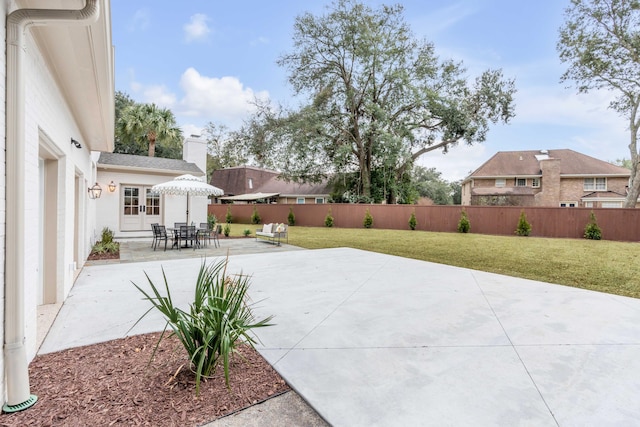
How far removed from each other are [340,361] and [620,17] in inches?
999

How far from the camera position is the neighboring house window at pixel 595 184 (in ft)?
87.2

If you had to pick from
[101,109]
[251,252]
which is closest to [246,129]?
[251,252]

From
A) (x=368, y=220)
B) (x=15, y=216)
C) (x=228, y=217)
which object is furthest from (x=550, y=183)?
(x=15, y=216)

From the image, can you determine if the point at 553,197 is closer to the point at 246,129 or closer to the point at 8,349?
the point at 246,129

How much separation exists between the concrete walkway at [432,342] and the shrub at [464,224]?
Answer: 1231 cm

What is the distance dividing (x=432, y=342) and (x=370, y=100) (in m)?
21.6

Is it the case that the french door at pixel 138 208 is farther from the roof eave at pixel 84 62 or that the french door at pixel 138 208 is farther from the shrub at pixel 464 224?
the shrub at pixel 464 224

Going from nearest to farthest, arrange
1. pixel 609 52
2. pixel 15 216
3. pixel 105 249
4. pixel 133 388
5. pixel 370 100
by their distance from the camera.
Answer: pixel 15 216 < pixel 133 388 < pixel 105 249 < pixel 609 52 < pixel 370 100

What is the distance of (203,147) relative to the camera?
16453 millimetres

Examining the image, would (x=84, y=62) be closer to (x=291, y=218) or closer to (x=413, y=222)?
(x=413, y=222)

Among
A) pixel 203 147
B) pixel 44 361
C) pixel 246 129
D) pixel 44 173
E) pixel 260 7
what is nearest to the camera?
pixel 44 361

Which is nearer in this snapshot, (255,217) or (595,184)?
(255,217)

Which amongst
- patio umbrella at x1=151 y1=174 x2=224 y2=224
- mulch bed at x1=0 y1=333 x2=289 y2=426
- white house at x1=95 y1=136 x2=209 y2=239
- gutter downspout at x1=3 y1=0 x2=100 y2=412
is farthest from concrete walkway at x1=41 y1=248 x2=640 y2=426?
white house at x1=95 y1=136 x2=209 y2=239

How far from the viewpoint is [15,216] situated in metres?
2.17
